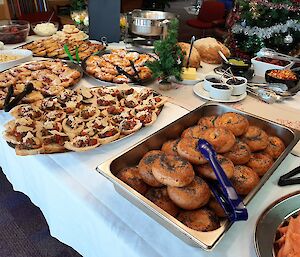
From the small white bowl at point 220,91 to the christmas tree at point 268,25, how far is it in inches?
34.3

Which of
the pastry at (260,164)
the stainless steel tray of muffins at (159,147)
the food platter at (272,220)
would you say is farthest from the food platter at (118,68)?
the food platter at (272,220)

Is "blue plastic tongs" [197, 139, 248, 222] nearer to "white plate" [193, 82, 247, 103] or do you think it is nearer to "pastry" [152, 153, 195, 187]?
"pastry" [152, 153, 195, 187]

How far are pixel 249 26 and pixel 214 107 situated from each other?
4.06 ft

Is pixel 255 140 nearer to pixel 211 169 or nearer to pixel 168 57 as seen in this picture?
pixel 211 169

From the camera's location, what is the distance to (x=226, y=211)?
54 centimetres

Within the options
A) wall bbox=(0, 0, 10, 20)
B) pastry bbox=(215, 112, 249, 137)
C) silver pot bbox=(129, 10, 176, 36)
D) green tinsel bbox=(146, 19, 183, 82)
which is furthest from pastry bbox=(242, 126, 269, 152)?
wall bbox=(0, 0, 10, 20)

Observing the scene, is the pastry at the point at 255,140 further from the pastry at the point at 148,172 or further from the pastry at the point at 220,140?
the pastry at the point at 148,172

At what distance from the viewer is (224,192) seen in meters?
0.54

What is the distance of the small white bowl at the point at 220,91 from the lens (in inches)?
44.4

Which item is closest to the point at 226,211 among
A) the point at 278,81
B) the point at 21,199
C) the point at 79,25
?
the point at 278,81

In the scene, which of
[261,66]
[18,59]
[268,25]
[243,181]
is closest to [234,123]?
[243,181]

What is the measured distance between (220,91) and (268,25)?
96 cm

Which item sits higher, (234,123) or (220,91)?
(234,123)

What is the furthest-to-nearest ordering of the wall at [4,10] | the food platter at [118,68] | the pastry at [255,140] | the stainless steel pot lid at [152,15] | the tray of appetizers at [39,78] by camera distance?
the wall at [4,10] → the stainless steel pot lid at [152,15] → the food platter at [118,68] → the tray of appetizers at [39,78] → the pastry at [255,140]
